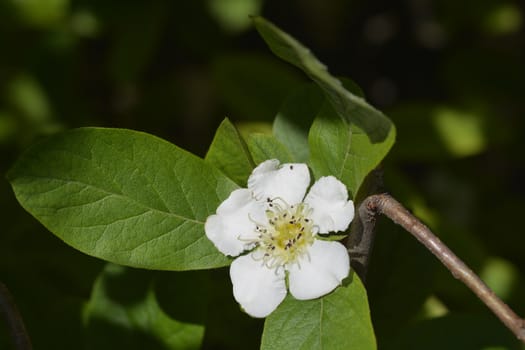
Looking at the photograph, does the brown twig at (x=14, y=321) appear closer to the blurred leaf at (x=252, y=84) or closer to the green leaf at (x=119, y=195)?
the green leaf at (x=119, y=195)

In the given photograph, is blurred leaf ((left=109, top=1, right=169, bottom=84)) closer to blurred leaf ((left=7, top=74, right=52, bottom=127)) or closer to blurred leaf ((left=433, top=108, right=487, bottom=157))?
blurred leaf ((left=7, top=74, right=52, bottom=127))

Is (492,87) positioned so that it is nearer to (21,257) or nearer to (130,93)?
(130,93)

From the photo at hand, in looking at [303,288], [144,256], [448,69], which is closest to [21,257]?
[144,256]

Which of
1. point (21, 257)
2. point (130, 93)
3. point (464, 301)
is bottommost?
point (464, 301)

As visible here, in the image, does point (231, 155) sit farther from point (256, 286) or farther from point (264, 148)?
point (256, 286)

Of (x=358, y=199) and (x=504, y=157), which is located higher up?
(x=358, y=199)

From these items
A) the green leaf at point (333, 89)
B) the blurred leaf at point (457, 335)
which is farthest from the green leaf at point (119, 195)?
the blurred leaf at point (457, 335)

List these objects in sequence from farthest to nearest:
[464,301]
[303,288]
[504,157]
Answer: [504,157], [464,301], [303,288]
